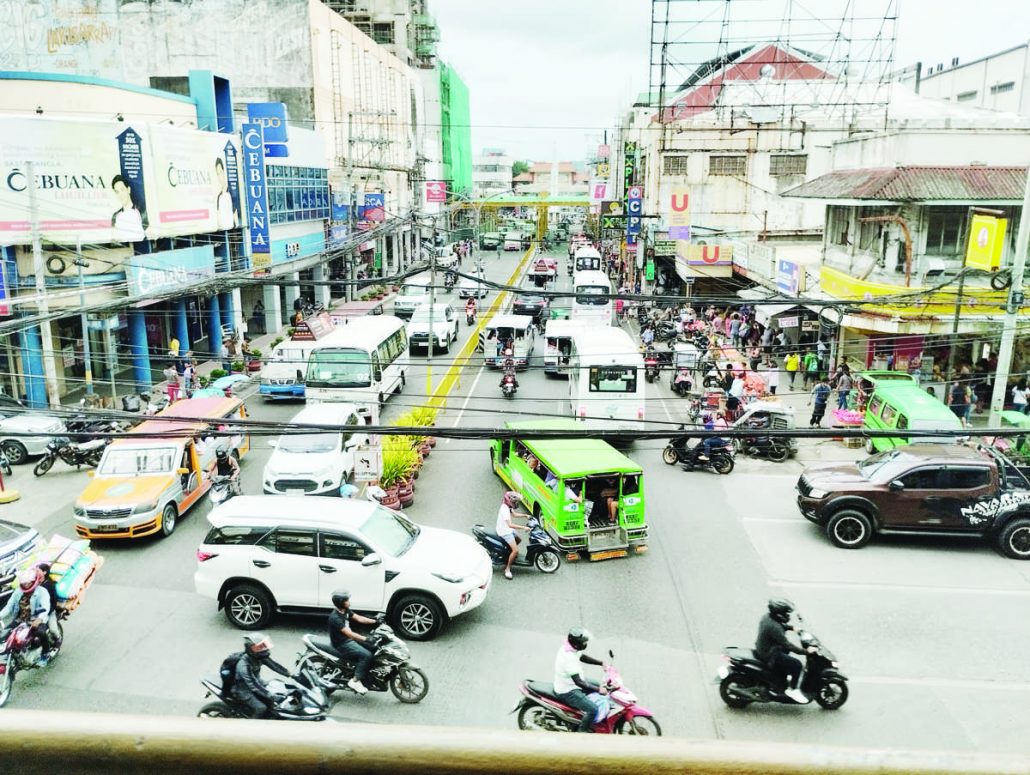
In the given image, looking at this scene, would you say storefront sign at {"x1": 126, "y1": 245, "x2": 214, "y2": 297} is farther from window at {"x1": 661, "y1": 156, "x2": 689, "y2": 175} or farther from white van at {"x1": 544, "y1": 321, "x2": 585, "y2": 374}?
window at {"x1": 661, "y1": 156, "x2": 689, "y2": 175}

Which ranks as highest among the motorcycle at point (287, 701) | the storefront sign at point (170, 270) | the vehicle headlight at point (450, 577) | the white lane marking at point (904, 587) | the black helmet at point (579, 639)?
the storefront sign at point (170, 270)

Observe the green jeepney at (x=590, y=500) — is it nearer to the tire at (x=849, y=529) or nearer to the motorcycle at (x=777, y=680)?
the tire at (x=849, y=529)

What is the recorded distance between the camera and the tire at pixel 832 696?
30.2 feet

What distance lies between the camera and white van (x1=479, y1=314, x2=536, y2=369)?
29450 millimetres

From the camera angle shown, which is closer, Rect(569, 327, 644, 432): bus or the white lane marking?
the white lane marking

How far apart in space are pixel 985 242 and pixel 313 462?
1635cm

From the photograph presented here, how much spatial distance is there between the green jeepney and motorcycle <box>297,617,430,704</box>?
456cm

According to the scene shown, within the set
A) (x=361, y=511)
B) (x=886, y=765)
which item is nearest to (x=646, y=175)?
(x=361, y=511)

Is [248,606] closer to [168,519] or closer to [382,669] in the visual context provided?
[382,669]

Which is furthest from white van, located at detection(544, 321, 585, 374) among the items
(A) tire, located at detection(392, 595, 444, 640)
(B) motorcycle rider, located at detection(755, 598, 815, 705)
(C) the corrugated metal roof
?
(B) motorcycle rider, located at detection(755, 598, 815, 705)

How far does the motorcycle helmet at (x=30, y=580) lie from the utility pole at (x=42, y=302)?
9.56 meters

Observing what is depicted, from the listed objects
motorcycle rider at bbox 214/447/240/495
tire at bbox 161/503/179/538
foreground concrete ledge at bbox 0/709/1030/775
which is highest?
foreground concrete ledge at bbox 0/709/1030/775

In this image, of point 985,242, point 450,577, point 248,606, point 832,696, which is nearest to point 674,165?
point 985,242

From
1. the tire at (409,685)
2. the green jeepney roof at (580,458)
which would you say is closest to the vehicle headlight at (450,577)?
the tire at (409,685)
